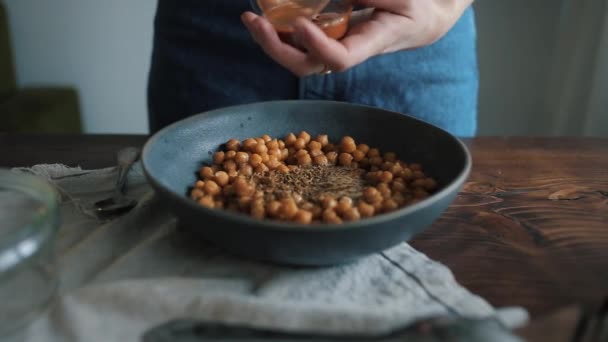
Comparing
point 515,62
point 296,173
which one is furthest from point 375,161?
point 515,62

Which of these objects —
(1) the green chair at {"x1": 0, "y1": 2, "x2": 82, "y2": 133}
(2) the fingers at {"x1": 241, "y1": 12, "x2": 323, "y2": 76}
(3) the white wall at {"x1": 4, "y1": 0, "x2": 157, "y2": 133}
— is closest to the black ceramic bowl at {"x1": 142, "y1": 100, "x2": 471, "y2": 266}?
(2) the fingers at {"x1": 241, "y1": 12, "x2": 323, "y2": 76}

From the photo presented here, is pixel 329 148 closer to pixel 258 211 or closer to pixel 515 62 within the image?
pixel 258 211

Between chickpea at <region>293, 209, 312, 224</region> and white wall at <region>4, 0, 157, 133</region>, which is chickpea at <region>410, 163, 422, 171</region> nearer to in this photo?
chickpea at <region>293, 209, 312, 224</region>

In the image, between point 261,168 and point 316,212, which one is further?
point 261,168

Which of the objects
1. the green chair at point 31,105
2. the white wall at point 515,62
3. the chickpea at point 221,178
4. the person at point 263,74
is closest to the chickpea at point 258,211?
the chickpea at point 221,178

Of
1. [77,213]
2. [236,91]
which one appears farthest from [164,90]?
[77,213]
